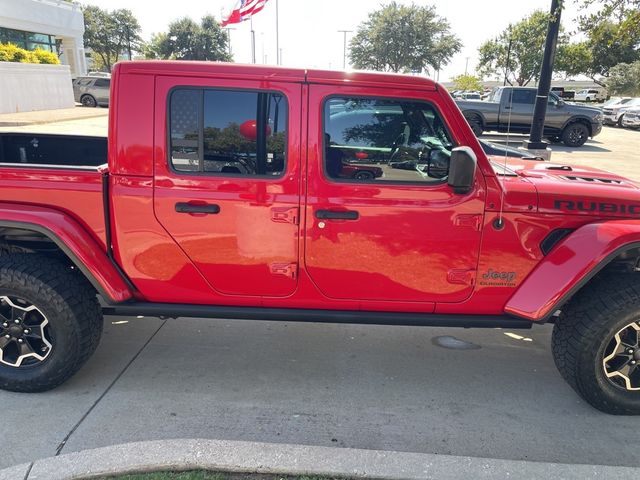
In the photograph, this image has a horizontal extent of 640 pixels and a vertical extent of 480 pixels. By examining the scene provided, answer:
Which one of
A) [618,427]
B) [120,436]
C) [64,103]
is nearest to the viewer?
[120,436]

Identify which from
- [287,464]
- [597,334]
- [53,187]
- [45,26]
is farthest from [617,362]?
[45,26]

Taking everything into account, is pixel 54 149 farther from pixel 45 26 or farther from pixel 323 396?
pixel 45 26

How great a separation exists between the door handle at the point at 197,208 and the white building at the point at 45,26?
27883 millimetres

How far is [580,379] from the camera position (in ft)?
9.29

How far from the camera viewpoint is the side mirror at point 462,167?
256 cm

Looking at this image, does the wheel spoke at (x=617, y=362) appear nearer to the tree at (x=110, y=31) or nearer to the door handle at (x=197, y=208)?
the door handle at (x=197, y=208)

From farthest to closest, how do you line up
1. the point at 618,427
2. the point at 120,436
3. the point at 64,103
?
the point at 64,103 < the point at 618,427 < the point at 120,436

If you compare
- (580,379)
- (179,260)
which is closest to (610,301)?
(580,379)

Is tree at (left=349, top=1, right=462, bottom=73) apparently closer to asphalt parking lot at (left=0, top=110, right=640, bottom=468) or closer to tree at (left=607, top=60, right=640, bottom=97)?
tree at (left=607, top=60, right=640, bottom=97)

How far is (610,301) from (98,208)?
2.96 meters

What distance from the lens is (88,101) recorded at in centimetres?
2605

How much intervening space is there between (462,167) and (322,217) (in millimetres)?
809

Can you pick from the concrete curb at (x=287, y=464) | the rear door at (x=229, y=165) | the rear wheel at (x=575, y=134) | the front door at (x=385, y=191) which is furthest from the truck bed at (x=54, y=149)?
the rear wheel at (x=575, y=134)

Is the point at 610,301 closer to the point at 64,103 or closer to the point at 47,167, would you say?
the point at 47,167
